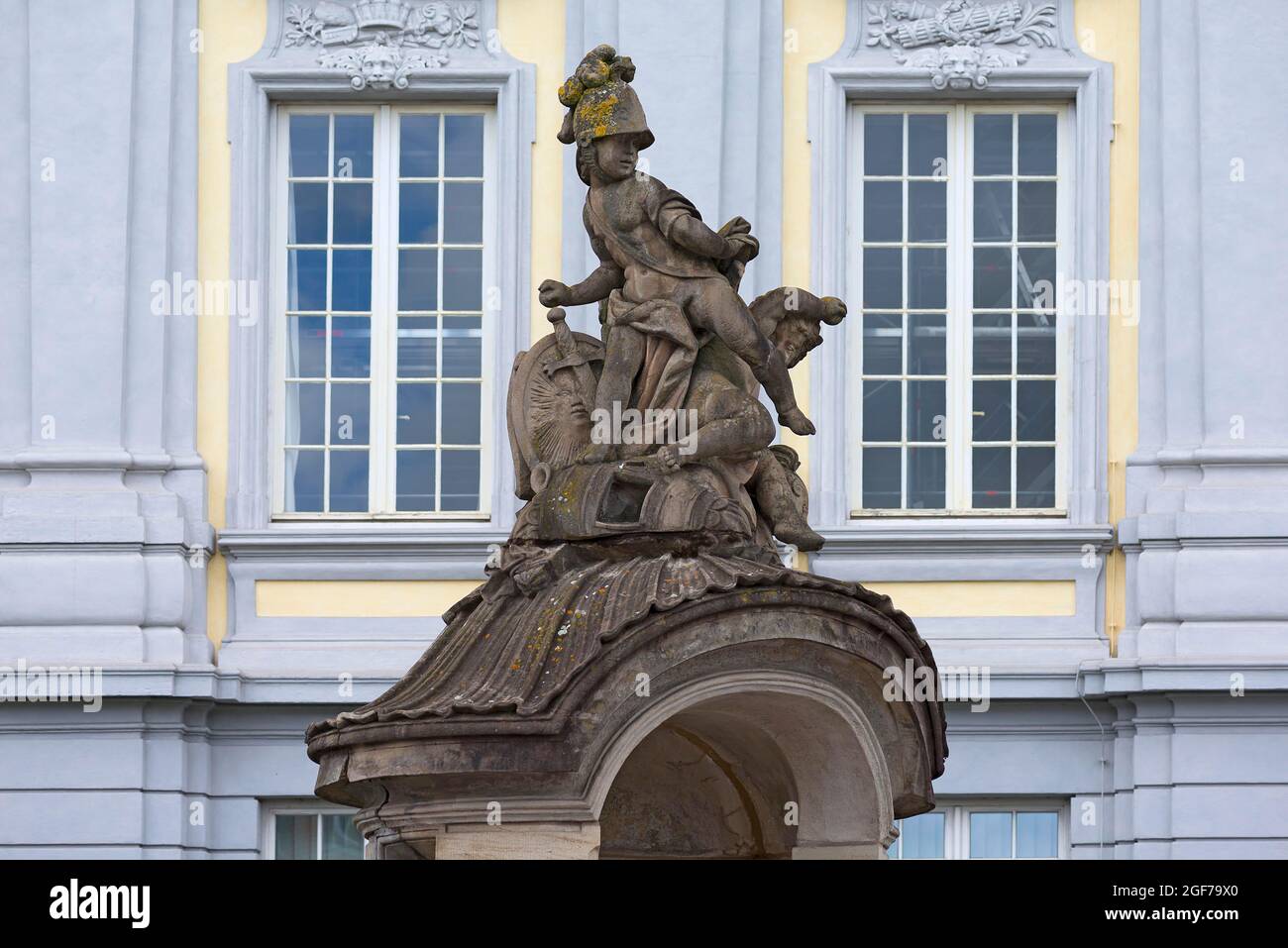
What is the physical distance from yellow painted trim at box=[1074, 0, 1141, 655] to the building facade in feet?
0.08

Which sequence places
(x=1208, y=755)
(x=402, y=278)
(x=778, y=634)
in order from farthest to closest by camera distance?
(x=402, y=278) → (x=1208, y=755) → (x=778, y=634)

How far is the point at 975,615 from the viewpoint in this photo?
2084 cm

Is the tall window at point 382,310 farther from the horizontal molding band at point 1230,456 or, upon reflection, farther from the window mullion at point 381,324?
the horizontal molding band at point 1230,456

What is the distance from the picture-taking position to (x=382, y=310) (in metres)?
21.5

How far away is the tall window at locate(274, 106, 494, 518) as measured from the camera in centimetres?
2138

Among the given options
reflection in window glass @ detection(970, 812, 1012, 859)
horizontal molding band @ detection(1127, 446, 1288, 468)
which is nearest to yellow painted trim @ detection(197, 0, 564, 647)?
reflection in window glass @ detection(970, 812, 1012, 859)

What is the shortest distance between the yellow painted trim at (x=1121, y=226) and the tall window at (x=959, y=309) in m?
0.36

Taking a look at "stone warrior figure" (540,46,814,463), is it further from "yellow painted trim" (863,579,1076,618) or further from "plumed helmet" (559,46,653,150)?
"yellow painted trim" (863,579,1076,618)

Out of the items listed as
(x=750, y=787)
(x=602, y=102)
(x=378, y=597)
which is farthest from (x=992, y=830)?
(x=602, y=102)

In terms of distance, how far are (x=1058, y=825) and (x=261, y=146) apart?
7189mm

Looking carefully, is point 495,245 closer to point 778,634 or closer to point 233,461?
point 233,461

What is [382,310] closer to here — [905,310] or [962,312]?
[905,310]

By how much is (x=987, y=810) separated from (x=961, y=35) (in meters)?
5.35

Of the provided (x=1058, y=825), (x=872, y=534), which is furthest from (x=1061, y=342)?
(x=1058, y=825)
